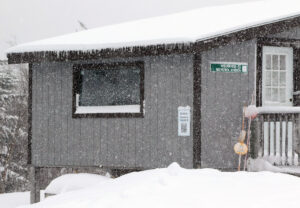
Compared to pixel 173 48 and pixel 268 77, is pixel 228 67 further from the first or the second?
pixel 173 48

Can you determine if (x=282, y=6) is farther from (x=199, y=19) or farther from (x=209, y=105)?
(x=209, y=105)

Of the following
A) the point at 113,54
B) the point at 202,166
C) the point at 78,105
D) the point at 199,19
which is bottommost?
the point at 202,166

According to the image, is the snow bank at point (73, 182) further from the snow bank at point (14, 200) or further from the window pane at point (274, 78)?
the snow bank at point (14, 200)

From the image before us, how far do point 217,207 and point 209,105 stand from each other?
535cm

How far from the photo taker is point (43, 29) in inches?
6747

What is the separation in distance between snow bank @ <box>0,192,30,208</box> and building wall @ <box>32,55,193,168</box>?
5182mm

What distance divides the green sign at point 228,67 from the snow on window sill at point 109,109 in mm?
1830

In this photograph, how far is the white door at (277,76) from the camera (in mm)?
12203

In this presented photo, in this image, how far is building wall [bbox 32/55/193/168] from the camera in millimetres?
11609

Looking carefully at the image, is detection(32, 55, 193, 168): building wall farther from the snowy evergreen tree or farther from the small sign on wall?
the snowy evergreen tree

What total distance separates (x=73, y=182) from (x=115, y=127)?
1564 mm

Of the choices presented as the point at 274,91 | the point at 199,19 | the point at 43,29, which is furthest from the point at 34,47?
the point at 43,29

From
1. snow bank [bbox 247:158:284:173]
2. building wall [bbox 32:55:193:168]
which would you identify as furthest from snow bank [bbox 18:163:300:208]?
building wall [bbox 32:55:193:168]

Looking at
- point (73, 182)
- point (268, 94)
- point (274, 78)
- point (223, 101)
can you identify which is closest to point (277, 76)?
point (274, 78)
